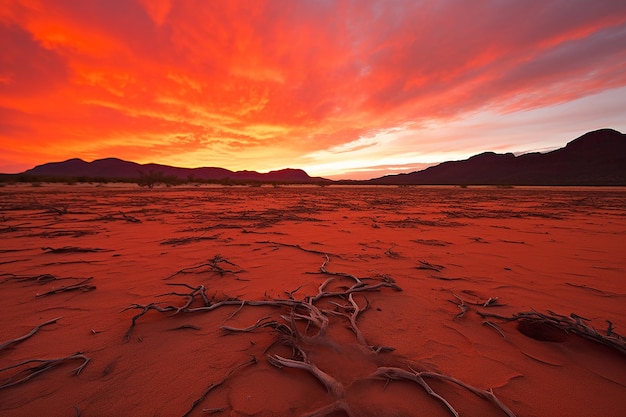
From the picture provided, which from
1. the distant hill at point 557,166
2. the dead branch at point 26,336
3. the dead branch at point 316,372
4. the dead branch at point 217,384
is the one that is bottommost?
the dead branch at point 217,384

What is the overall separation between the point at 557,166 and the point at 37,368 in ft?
326

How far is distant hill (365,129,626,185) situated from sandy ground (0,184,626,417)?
59.1 m

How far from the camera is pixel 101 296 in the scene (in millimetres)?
2098

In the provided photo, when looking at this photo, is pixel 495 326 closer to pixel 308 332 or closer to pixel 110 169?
pixel 308 332

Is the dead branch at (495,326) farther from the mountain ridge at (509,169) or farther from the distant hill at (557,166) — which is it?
the distant hill at (557,166)

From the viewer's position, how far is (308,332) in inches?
66.2

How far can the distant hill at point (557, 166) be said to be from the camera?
55.1 m

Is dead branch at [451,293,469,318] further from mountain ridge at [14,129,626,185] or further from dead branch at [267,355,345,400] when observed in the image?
mountain ridge at [14,129,626,185]

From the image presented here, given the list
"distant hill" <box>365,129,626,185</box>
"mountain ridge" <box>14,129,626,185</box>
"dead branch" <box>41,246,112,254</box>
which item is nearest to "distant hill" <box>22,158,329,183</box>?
"mountain ridge" <box>14,129,626,185</box>

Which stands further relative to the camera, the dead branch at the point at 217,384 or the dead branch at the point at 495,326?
the dead branch at the point at 495,326

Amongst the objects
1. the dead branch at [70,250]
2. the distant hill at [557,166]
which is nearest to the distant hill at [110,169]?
the distant hill at [557,166]

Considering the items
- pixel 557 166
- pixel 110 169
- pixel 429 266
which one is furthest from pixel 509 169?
pixel 110 169

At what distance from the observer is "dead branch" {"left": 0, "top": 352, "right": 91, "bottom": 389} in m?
Answer: 1.19

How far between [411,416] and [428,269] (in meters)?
2.04
